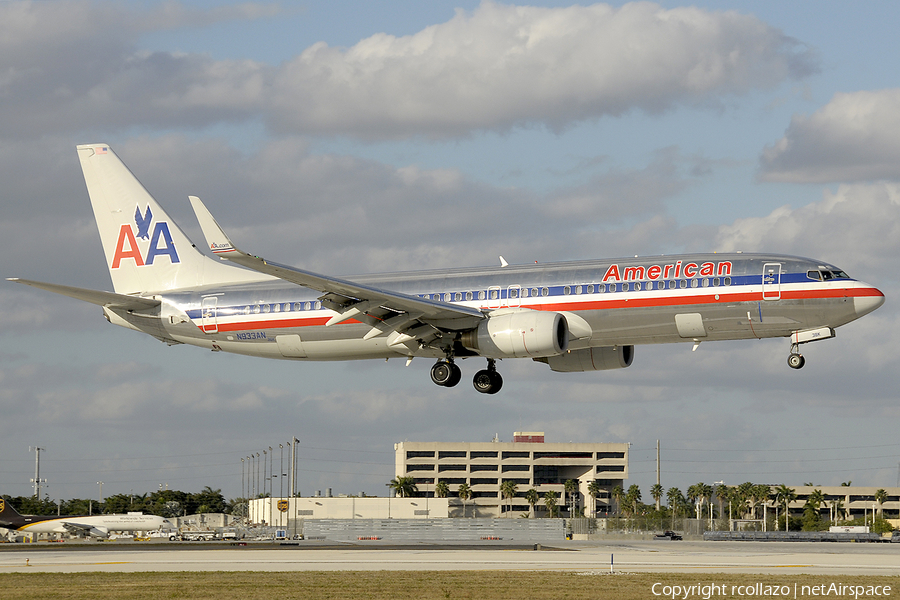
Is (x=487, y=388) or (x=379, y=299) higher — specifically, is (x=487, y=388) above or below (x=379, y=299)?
below

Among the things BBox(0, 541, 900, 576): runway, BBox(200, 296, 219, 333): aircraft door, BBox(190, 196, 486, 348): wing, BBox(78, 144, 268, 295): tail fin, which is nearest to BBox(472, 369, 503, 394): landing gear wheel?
BBox(190, 196, 486, 348): wing

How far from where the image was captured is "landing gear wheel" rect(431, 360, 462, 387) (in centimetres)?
4809

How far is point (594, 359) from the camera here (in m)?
49.7

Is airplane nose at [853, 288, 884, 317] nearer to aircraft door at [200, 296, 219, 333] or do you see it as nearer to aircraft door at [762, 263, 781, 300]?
aircraft door at [762, 263, 781, 300]

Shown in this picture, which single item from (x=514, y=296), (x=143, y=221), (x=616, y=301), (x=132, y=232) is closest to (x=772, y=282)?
(x=616, y=301)

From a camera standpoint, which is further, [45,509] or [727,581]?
[45,509]

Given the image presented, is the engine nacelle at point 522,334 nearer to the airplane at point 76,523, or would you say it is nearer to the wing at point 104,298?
the wing at point 104,298

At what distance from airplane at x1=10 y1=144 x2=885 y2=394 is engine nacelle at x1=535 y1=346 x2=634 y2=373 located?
0.19 feet

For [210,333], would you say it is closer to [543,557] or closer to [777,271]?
[543,557]

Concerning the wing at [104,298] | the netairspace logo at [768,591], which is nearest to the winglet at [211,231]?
the wing at [104,298]

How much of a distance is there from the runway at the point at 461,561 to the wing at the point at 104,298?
12.7 m

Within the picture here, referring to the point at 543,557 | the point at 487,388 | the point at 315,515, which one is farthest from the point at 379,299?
the point at 315,515

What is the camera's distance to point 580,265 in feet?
149

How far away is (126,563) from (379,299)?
2190 cm
